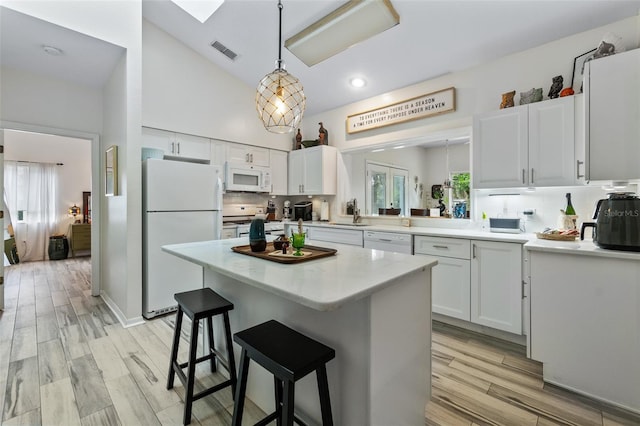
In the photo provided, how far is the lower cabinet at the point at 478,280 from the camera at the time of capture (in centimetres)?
233

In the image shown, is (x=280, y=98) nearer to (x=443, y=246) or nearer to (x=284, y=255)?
(x=284, y=255)

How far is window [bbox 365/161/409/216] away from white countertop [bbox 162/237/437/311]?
8.91ft

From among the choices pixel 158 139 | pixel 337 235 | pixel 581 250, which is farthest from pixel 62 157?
pixel 581 250

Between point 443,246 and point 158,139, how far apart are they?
11.7 feet

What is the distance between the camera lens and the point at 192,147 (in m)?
3.88

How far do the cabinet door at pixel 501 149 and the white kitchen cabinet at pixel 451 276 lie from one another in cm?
65

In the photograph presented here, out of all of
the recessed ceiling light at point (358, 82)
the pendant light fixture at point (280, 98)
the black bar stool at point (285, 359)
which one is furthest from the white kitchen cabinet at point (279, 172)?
the black bar stool at point (285, 359)

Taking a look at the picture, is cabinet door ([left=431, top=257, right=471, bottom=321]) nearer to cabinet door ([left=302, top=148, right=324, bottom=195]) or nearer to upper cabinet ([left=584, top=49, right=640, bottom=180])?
upper cabinet ([left=584, top=49, right=640, bottom=180])

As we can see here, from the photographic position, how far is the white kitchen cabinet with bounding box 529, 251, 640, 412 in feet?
5.32

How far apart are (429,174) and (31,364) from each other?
4.70 m

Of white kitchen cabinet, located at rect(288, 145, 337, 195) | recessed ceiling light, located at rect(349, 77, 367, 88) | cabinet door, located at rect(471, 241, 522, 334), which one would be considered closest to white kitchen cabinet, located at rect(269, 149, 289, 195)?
white kitchen cabinet, located at rect(288, 145, 337, 195)

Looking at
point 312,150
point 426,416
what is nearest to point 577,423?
point 426,416

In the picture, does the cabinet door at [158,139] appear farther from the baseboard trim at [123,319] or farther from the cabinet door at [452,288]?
→ the cabinet door at [452,288]

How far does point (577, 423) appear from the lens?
1.53 m
